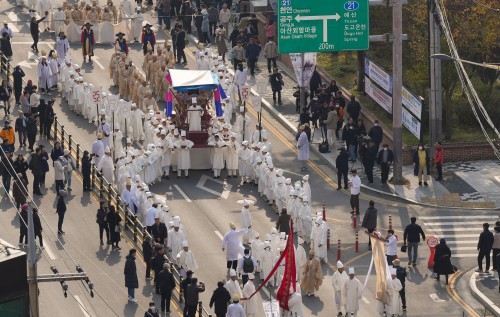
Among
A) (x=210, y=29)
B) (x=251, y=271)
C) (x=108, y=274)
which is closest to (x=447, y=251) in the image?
(x=251, y=271)

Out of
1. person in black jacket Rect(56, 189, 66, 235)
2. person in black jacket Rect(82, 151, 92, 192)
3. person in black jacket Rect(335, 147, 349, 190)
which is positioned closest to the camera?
person in black jacket Rect(56, 189, 66, 235)

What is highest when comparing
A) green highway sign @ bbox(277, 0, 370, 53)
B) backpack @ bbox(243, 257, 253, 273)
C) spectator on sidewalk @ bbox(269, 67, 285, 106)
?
green highway sign @ bbox(277, 0, 370, 53)

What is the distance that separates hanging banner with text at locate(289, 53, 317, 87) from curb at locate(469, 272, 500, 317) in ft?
47.1

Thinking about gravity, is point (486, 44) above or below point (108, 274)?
above

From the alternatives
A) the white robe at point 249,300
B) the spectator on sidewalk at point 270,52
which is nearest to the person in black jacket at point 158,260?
the white robe at point 249,300

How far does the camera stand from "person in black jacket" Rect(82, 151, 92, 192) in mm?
51438

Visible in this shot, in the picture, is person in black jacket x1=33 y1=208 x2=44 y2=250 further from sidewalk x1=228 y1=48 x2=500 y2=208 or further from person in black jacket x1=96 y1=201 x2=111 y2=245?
sidewalk x1=228 y1=48 x2=500 y2=208

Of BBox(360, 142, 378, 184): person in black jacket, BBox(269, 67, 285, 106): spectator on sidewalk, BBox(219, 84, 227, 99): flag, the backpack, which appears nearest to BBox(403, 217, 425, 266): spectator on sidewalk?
the backpack

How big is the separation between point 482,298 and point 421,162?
9.57 meters

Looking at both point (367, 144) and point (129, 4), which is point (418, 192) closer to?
point (367, 144)

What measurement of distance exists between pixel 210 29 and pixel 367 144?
16.1 meters

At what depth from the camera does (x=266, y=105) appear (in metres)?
61.2

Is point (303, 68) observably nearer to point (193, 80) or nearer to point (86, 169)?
point (193, 80)

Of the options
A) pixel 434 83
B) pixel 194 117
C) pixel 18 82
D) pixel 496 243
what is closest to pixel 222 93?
pixel 194 117
